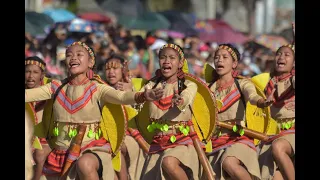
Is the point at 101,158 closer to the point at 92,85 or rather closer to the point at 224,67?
the point at 92,85

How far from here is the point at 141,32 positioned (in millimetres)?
21266

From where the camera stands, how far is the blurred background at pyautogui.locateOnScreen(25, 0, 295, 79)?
16.1 meters

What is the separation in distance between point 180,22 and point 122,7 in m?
2.79

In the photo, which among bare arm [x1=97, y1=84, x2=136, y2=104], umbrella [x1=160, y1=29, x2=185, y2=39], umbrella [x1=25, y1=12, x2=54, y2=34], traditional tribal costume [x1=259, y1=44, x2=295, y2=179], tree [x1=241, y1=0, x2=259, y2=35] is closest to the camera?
bare arm [x1=97, y1=84, x2=136, y2=104]

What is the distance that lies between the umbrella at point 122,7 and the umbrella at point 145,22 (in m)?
0.11

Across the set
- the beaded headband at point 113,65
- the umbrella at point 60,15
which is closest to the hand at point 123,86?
the beaded headband at point 113,65

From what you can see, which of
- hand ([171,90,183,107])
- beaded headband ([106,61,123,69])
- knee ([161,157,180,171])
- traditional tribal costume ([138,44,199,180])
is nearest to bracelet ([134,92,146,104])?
hand ([171,90,183,107])

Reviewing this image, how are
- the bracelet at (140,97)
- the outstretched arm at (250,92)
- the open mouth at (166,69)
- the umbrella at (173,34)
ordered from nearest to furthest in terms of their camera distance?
the bracelet at (140,97), the open mouth at (166,69), the outstretched arm at (250,92), the umbrella at (173,34)

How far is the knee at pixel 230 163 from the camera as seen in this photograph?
1039cm

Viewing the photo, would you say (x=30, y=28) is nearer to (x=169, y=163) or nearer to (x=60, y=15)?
(x=60, y=15)

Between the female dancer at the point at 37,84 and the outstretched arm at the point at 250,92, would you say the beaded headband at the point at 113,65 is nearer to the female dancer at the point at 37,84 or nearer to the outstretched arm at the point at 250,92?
the female dancer at the point at 37,84

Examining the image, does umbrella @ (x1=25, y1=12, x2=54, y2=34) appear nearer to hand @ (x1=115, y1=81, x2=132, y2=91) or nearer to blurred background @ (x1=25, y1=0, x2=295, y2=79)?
blurred background @ (x1=25, y1=0, x2=295, y2=79)
